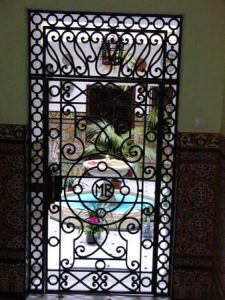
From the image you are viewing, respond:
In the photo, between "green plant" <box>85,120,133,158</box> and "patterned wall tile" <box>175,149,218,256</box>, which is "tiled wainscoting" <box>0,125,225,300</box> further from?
"green plant" <box>85,120,133,158</box>

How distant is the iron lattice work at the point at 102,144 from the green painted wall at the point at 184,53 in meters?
0.07

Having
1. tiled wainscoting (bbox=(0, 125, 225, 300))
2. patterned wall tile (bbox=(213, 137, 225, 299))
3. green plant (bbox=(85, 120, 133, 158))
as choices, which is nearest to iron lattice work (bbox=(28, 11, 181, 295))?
green plant (bbox=(85, 120, 133, 158))

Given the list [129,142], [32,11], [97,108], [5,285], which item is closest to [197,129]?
[129,142]

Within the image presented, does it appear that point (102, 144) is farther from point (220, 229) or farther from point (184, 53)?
point (220, 229)

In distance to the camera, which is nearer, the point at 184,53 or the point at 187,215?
the point at 184,53

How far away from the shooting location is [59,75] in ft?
11.1

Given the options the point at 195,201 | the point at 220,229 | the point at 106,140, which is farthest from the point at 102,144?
the point at 220,229

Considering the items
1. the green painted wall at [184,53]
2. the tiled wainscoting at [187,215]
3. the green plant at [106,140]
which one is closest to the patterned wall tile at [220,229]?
the tiled wainscoting at [187,215]

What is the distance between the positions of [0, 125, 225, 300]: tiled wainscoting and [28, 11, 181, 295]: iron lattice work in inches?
4.3

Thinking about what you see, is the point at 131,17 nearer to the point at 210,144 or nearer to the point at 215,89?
the point at 215,89

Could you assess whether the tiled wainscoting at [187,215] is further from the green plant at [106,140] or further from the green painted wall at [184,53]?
the green plant at [106,140]

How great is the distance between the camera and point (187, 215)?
3.45 m

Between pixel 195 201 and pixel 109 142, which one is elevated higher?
pixel 109 142

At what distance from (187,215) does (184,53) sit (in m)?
1.18
